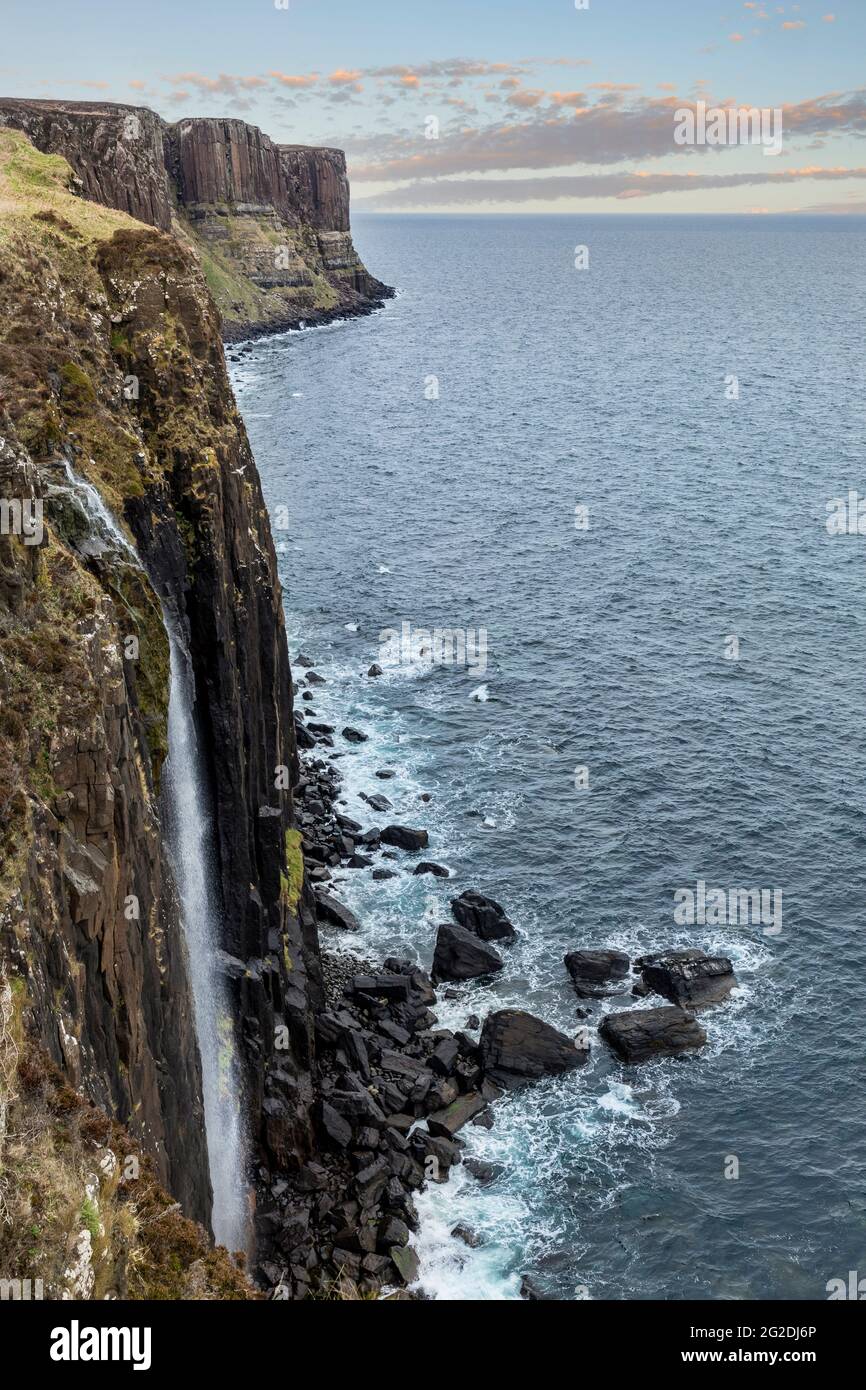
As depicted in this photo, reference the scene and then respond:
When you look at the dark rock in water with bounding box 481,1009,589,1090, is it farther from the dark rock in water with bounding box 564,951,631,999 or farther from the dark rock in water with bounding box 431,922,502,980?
the dark rock in water with bounding box 431,922,502,980

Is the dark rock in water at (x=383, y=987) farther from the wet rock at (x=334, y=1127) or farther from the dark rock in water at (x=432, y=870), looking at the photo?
the dark rock in water at (x=432, y=870)

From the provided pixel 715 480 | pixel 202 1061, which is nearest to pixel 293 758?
pixel 202 1061

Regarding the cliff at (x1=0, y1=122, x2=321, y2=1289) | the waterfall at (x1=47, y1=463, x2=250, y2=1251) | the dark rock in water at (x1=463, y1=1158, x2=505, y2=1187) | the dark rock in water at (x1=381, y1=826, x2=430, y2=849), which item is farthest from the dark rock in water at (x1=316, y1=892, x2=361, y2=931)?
the dark rock in water at (x1=463, y1=1158, x2=505, y2=1187)

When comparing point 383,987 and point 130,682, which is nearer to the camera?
point 130,682

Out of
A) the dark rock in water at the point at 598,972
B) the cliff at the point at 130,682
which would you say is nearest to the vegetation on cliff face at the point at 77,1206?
the cliff at the point at 130,682

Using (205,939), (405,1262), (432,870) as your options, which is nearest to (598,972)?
(432,870)

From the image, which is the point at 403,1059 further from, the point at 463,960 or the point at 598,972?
the point at 598,972
